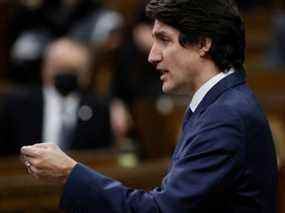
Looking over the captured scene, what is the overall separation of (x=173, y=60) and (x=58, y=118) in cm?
291

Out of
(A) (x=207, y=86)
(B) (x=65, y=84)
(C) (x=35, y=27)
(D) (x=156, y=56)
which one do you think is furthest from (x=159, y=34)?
Answer: (C) (x=35, y=27)

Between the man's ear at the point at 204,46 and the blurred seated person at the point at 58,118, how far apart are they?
2870 mm

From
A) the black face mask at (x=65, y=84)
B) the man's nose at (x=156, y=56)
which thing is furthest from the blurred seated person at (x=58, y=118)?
the man's nose at (x=156, y=56)

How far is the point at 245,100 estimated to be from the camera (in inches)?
95.8

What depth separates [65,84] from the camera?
209 inches

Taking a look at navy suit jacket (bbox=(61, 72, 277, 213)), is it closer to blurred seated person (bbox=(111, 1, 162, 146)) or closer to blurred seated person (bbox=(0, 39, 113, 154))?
blurred seated person (bbox=(0, 39, 113, 154))

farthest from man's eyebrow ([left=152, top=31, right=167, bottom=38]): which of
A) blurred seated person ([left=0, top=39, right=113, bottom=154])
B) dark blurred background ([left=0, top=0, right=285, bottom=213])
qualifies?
blurred seated person ([left=0, top=39, right=113, bottom=154])

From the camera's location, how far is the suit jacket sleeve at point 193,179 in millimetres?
2314

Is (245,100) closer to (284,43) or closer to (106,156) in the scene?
(106,156)

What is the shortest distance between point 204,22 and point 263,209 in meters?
0.46

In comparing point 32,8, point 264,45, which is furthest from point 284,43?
point 32,8

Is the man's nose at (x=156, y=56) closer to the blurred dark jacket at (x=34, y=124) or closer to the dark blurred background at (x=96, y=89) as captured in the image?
the dark blurred background at (x=96, y=89)

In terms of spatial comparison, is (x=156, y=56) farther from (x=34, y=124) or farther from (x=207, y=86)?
(x=34, y=124)

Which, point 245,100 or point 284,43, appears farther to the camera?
point 284,43
